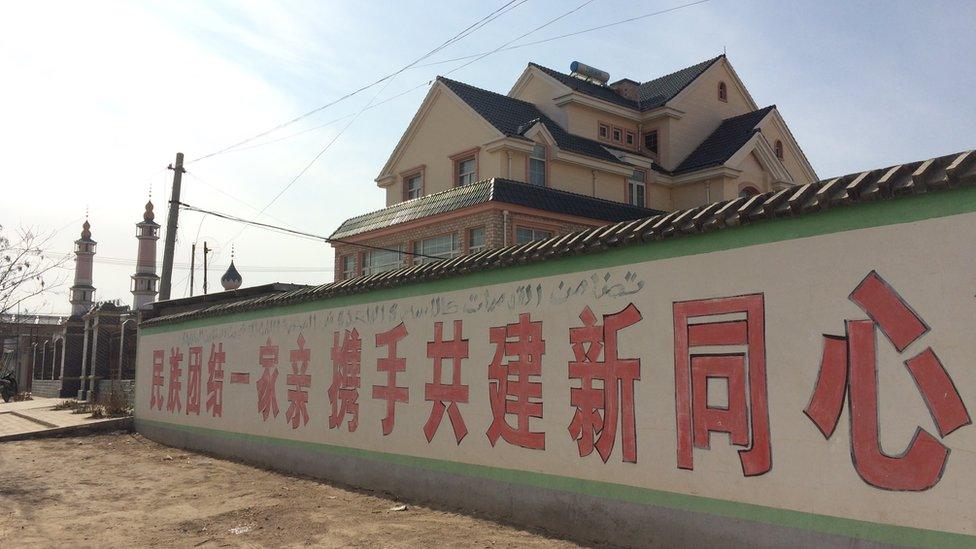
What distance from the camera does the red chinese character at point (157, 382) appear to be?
1800 cm

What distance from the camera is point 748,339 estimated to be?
628 cm

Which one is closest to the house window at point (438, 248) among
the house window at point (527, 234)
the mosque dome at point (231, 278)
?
the house window at point (527, 234)

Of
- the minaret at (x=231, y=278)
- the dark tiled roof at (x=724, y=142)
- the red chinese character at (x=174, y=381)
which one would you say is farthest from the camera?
the minaret at (x=231, y=278)

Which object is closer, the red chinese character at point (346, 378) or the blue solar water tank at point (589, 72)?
the red chinese character at point (346, 378)

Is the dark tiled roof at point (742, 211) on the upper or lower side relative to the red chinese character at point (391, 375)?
upper

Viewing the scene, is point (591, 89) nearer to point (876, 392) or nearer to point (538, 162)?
point (538, 162)

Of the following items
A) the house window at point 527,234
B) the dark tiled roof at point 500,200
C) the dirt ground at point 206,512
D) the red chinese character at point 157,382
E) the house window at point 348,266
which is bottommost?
the dirt ground at point 206,512

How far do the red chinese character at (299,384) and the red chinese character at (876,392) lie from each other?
27.9ft

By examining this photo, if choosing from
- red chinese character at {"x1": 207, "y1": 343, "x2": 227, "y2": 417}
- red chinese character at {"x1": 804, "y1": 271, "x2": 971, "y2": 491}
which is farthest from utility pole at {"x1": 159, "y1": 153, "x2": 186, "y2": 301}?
red chinese character at {"x1": 804, "y1": 271, "x2": 971, "y2": 491}

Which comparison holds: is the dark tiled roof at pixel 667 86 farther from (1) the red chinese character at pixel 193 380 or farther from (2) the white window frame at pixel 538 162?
(1) the red chinese character at pixel 193 380

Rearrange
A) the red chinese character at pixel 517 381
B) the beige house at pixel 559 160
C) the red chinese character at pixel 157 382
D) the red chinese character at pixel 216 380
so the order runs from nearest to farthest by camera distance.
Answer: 1. the red chinese character at pixel 517 381
2. the red chinese character at pixel 216 380
3. the red chinese character at pixel 157 382
4. the beige house at pixel 559 160

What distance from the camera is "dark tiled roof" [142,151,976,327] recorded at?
5.20m

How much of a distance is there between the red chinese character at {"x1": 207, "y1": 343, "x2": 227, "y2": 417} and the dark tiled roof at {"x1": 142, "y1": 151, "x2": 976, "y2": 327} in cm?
632

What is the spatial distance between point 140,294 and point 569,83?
37562 millimetres
